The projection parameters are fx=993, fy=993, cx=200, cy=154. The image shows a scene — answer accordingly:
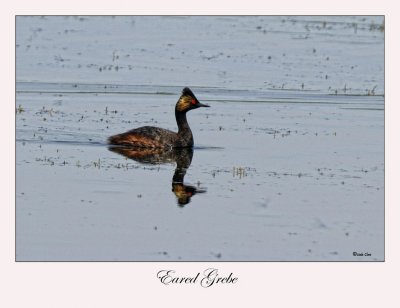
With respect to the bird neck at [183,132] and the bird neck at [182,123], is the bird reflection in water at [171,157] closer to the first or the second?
the bird neck at [183,132]

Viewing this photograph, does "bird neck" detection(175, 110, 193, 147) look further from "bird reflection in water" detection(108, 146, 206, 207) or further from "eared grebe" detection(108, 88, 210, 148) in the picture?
"bird reflection in water" detection(108, 146, 206, 207)

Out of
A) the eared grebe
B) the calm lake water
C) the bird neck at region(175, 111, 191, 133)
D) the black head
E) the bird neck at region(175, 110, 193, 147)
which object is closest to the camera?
the calm lake water

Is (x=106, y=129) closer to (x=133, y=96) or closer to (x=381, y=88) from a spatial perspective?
(x=133, y=96)

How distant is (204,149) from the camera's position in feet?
72.2

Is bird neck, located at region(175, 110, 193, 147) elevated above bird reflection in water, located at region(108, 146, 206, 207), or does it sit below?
above

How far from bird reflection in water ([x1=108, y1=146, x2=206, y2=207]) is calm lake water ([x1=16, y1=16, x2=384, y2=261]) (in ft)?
0.25

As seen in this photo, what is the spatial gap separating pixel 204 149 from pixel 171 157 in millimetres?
1047

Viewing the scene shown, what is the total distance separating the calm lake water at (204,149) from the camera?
14.8m

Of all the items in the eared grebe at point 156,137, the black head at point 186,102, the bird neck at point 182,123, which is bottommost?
the eared grebe at point 156,137

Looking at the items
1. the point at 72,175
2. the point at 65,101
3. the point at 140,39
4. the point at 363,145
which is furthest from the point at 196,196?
the point at 140,39

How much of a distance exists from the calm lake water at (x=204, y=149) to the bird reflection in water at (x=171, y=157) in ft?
0.25

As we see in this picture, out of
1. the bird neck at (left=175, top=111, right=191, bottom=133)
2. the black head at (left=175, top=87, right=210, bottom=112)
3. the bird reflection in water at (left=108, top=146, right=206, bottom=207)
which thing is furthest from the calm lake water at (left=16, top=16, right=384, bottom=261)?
the black head at (left=175, top=87, right=210, bottom=112)

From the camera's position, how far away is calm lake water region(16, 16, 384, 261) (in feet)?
48.6

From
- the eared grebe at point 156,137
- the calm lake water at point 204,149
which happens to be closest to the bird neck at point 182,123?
the eared grebe at point 156,137
